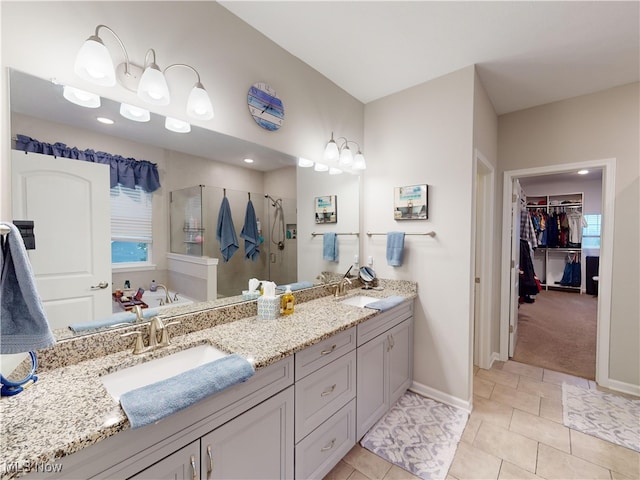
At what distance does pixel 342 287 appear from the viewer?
238cm

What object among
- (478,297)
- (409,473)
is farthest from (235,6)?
(478,297)

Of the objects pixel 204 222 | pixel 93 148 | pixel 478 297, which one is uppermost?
pixel 93 148

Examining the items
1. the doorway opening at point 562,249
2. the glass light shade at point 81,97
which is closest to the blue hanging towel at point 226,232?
the glass light shade at point 81,97

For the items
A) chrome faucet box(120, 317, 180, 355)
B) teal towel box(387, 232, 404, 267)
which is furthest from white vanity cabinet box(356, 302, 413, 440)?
chrome faucet box(120, 317, 180, 355)

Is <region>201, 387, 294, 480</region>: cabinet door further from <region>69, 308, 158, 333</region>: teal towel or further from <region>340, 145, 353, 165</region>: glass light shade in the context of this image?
<region>340, 145, 353, 165</region>: glass light shade

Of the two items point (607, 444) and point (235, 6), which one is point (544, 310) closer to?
point (607, 444)

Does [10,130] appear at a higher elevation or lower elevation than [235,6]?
lower

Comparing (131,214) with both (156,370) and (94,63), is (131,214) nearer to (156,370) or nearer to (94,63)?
(94,63)

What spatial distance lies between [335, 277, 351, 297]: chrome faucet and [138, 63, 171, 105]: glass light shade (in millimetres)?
1758

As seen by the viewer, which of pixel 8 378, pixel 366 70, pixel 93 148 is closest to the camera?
pixel 8 378

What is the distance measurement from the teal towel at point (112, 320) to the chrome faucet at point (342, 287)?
137 cm

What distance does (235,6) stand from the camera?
1617mm

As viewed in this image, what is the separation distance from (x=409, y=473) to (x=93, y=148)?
7.81ft

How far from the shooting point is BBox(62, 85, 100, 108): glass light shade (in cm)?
111
